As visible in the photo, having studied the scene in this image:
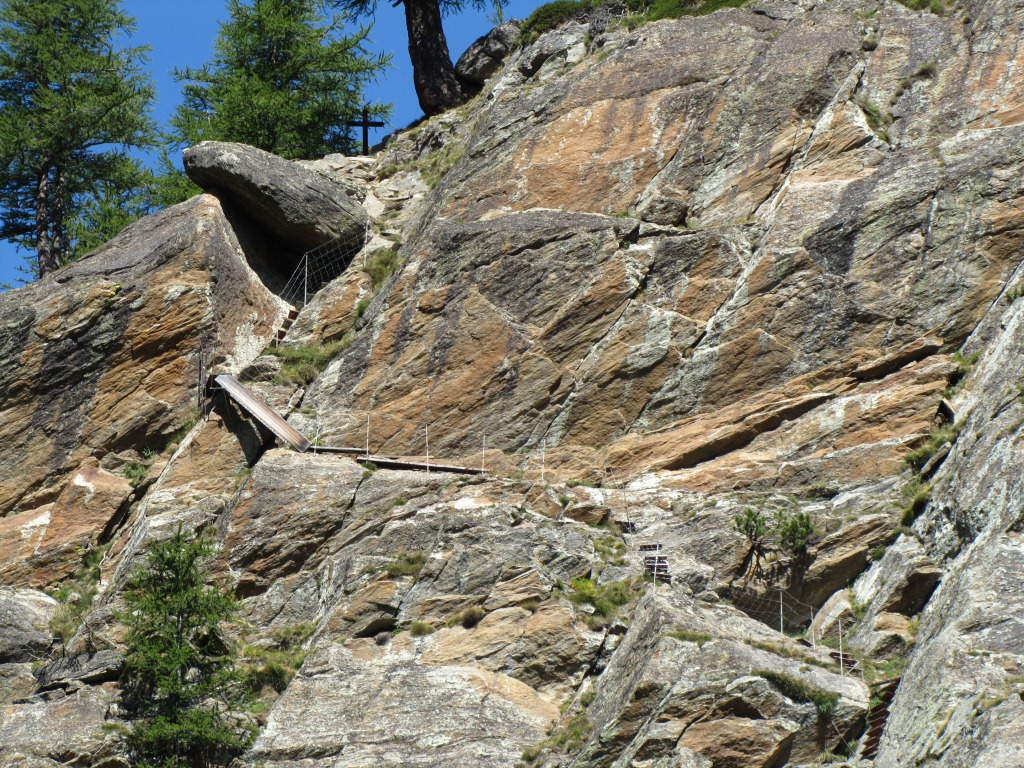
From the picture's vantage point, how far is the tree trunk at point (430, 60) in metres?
35.4

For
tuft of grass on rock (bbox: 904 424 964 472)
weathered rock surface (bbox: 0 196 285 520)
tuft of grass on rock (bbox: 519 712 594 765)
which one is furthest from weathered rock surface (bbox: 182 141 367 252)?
tuft of grass on rock (bbox: 519 712 594 765)

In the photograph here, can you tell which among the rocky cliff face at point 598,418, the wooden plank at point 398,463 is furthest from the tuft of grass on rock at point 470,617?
the wooden plank at point 398,463

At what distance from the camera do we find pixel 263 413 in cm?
2489

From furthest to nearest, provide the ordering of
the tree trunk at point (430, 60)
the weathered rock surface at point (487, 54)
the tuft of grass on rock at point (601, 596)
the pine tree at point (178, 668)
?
the tree trunk at point (430, 60), the weathered rock surface at point (487, 54), the tuft of grass on rock at point (601, 596), the pine tree at point (178, 668)

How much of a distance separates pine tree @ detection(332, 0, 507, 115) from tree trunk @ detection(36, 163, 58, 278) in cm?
949

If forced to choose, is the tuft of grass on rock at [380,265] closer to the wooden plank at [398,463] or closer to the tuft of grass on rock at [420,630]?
the wooden plank at [398,463]

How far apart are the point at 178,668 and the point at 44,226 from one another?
1738 cm

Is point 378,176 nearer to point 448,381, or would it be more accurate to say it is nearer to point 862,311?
point 448,381

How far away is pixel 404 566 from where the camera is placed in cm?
2097

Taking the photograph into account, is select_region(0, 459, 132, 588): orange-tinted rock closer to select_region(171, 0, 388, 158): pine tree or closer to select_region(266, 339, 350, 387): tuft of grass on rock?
select_region(266, 339, 350, 387): tuft of grass on rock

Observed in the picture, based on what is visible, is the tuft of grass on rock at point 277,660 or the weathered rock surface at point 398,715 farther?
the tuft of grass on rock at point 277,660

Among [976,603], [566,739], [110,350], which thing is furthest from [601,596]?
[110,350]

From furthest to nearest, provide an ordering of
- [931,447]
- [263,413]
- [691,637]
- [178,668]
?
[263,413] → [931,447] → [178,668] → [691,637]

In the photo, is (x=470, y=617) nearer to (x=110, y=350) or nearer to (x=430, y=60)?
(x=110, y=350)
